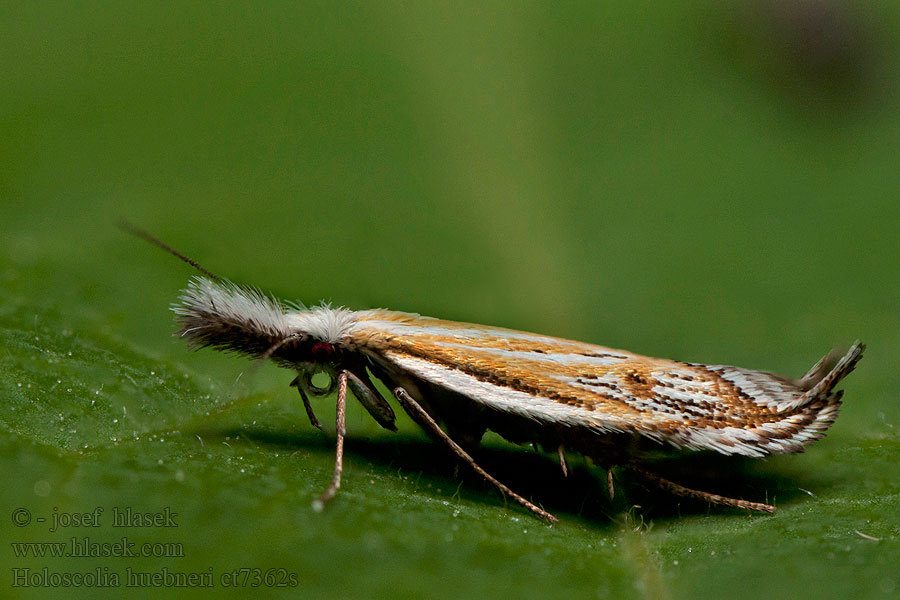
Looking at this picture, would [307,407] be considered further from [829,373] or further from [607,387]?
[829,373]

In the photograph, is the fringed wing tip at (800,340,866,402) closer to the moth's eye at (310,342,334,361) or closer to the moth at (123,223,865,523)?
the moth at (123,223,865,523)

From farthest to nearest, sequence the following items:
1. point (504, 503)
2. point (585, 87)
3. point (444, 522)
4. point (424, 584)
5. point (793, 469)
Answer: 1. point (585, 87)
2. point (793, 469)
3. point (504, 503)
4. point (444, 522)
5. point (424, 584)

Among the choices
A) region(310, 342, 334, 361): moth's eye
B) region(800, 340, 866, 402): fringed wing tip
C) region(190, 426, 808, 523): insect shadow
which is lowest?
region(190, 426, 808, 523): insect shadow

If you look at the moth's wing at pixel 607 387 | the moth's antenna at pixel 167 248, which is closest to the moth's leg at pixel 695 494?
the moth's wing at pixel 607 387

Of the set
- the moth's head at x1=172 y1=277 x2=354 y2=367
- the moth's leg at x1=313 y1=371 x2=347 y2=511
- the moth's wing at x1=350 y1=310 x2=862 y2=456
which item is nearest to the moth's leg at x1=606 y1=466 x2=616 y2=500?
the moth's wing at x1=350 y1=310 x2=862 y2=456

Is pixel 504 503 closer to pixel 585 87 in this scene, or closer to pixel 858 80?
pixel 585 87

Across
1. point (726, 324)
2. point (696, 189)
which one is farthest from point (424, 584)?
point (696, 189)

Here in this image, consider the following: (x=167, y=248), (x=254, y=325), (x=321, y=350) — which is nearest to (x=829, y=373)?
(x=321, y=350)
